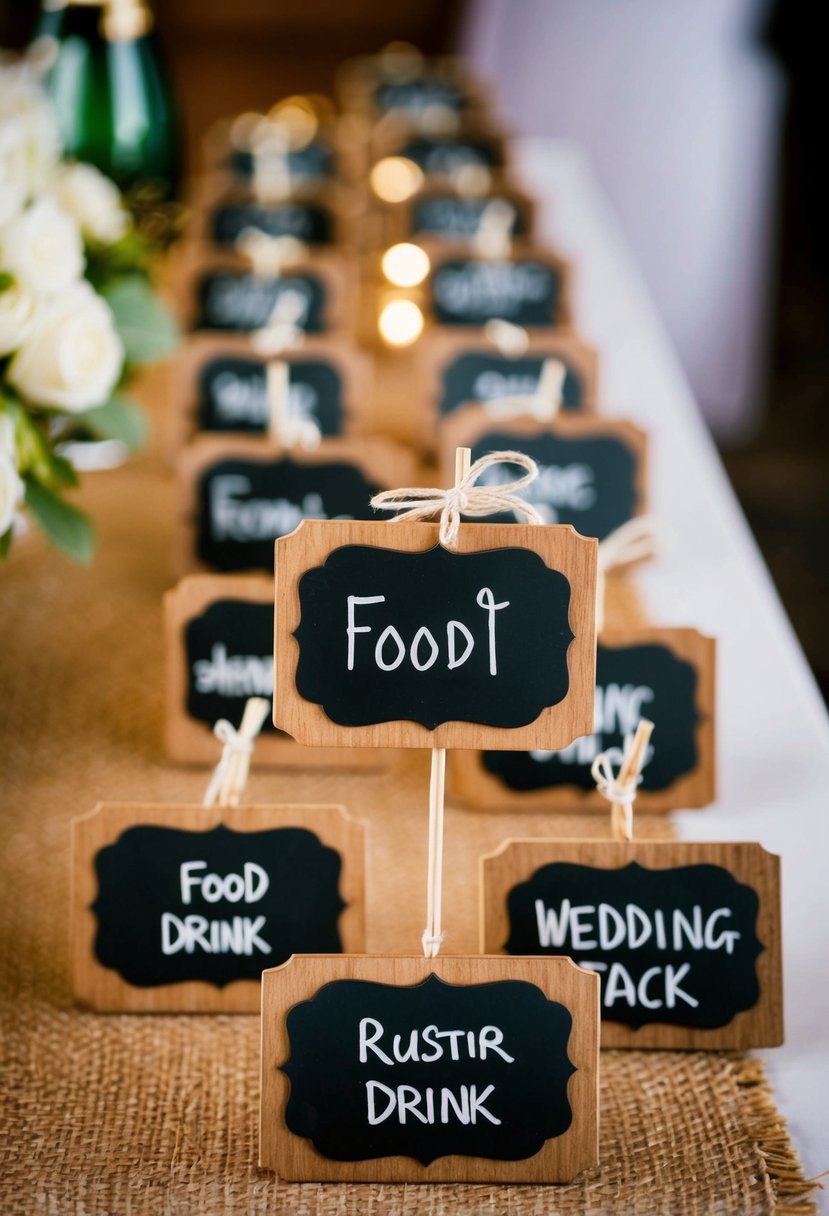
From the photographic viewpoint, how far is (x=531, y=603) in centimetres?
77

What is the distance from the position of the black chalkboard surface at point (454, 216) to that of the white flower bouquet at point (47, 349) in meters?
0.96

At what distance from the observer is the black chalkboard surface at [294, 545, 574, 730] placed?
77cm

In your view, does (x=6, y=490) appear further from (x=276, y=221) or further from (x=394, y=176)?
(x=394, y=176)

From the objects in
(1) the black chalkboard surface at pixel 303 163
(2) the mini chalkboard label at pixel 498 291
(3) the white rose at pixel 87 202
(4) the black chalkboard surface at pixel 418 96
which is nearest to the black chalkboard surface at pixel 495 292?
(2) the mini chalkboard label at pixel 498 291

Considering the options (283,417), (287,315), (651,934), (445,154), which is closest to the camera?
(651,934)

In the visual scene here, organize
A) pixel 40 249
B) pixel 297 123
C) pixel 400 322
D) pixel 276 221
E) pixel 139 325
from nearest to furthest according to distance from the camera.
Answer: pixel 40 249
pixel 139 325
pixel 400 322
pixel 276 221
pixel 297 123

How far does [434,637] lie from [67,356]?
50 cm

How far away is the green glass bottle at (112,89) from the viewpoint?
1.81 m

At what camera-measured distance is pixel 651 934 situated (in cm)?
87

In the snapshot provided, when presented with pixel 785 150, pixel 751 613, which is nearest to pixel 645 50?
pixel 785 150

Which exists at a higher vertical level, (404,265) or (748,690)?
(404,265)

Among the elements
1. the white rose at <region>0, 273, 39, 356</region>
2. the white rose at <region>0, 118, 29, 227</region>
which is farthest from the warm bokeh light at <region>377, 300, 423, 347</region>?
the white rose at <region>0, 273, 39, 356</region>

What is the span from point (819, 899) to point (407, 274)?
138 centimetres

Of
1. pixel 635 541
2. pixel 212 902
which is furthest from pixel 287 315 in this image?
pixel 212 902
